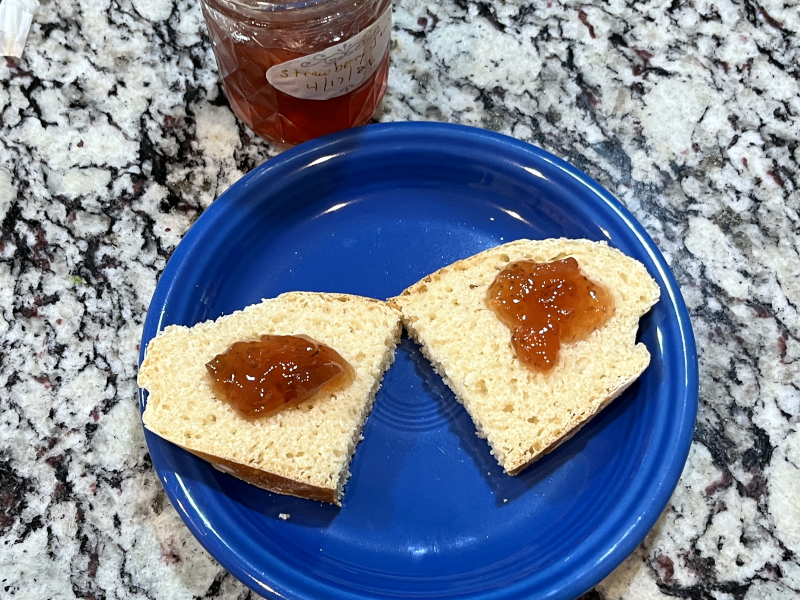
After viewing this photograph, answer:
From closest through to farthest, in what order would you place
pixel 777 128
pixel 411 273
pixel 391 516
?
1. pixel 391 516
2. pixel 411 273
3. pixel 777 128

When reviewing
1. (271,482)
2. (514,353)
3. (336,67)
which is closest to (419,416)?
(514,353)

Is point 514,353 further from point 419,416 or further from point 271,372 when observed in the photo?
point 271,372

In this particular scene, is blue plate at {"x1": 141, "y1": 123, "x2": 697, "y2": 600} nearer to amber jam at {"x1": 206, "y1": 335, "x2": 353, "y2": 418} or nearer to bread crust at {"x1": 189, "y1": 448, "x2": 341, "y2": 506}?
bread crust at {"x1": 189, "y1": 448, "x2": 341, "y2": 506}

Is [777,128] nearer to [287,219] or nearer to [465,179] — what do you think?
[465,179]

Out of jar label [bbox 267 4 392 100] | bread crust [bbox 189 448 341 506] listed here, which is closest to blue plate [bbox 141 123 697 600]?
bread crust [bbox 189 448 341 506]

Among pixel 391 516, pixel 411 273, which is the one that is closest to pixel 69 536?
pixel 391 516

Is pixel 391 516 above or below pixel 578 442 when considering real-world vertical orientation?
below

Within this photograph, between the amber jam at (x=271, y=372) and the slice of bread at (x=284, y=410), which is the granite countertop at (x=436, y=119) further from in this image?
the amber jam at (x=271, y=372)
